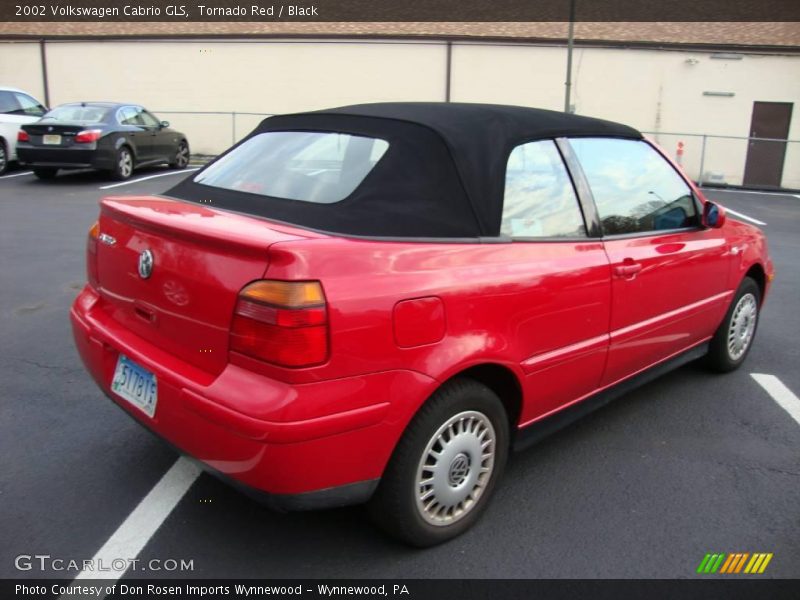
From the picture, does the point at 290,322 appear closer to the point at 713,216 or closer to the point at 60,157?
the point at 713,216

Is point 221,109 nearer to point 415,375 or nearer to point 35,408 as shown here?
point 35,408

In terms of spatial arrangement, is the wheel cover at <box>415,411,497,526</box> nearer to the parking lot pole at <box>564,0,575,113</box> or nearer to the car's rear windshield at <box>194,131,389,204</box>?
the car's rear windshield at <box>194,131,389,204</box>

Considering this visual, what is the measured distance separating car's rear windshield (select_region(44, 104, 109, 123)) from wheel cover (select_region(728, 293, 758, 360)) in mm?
11707

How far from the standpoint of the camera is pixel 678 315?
11.6 ft

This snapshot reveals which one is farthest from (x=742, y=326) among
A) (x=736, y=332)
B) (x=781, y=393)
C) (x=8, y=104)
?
(x=8, y=104)

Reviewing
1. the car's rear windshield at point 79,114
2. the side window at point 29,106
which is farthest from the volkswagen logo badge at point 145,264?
the side window at point 29,106

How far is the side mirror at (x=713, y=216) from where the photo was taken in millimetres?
3682

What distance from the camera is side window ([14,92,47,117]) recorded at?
13664mm

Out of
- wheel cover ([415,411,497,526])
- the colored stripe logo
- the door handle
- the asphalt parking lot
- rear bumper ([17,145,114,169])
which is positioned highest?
the door handle

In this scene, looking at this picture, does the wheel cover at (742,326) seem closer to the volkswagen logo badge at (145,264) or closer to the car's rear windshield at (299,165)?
the car's rear windshield at (299,165)

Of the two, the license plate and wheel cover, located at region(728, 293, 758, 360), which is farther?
wheel cover, located at region(728, 293, 758, 360)

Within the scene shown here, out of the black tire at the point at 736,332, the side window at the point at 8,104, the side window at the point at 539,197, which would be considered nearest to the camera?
the side window at the point at 539,197

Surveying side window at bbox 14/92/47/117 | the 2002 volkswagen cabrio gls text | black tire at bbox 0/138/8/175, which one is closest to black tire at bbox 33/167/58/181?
black tire at bbox 0/138/8/175

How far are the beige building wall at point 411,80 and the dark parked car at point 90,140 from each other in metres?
7.10
